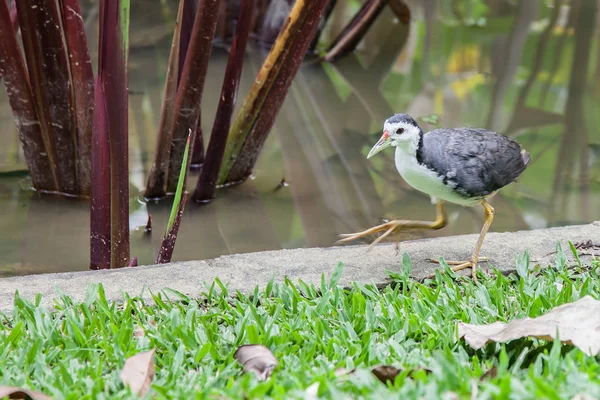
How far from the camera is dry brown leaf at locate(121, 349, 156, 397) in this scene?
2681mm

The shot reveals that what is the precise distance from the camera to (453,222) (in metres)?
5.45

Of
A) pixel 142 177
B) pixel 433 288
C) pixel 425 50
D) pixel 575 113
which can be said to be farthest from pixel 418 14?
pixel 433 288

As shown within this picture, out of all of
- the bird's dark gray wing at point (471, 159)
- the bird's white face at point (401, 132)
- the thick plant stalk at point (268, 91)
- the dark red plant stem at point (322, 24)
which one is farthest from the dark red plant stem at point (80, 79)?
the dark red plant stem at point (322, 24)

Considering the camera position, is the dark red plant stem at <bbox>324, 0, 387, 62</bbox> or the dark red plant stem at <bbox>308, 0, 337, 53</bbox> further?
the dark red plant stem at <bbox>308, 0, 337, 53</bbox>

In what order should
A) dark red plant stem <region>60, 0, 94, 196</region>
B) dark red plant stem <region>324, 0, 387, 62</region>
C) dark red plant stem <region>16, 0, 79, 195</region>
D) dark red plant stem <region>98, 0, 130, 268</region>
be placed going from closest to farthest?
dark red plant stem <region>98, 0, 130, 268</region>
dark red plant stem <region>60, 0, 94, 196</region>
dark red plant stem <region>16, 0, 79, 195</region>
dark red plant stem <region>324, 0, 387, 62</region>

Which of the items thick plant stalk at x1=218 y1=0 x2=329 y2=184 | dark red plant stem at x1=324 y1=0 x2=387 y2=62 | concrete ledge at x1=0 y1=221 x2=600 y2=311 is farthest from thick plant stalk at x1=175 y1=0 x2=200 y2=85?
dark red plant stem at x1=324 y1=0 x2=387 y2=62

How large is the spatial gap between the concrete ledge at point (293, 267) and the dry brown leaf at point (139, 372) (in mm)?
739

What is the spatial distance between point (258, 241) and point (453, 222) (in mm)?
1339

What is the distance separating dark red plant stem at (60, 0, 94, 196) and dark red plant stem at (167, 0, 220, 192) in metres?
0.51

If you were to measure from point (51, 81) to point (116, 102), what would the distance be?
1.32 meters

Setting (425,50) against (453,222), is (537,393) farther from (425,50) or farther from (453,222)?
(425,50)

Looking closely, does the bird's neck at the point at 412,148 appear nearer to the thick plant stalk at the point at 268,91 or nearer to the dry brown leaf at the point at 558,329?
the dry brown leaf at the point at 558,329

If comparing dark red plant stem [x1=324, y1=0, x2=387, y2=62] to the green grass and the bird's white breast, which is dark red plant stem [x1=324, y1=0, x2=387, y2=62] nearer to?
the bird's white breast

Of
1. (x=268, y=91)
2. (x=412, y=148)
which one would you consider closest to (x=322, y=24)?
(x=268, y=91)
